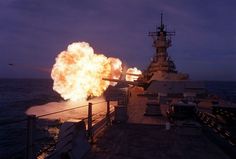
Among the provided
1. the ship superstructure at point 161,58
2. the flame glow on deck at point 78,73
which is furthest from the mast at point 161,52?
the flame glow on deck at point 78,73

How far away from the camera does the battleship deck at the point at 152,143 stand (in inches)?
335

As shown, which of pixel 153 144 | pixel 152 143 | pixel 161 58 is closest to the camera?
pixel 153 144

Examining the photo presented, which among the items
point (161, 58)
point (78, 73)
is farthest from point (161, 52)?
point (78, 73)

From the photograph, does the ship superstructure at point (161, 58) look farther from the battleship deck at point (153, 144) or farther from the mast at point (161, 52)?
the battleship deck at point (153, 144)

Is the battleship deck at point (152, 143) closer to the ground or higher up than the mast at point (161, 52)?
closer to the ground

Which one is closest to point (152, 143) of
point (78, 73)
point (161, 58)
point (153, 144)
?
point (153, 144)

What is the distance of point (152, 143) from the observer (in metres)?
9.98

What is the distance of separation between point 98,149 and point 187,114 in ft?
23.0

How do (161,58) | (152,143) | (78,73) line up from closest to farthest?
(152,143)
(78,73)
(161,58)

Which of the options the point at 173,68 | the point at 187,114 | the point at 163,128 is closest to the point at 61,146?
the point at 163,128

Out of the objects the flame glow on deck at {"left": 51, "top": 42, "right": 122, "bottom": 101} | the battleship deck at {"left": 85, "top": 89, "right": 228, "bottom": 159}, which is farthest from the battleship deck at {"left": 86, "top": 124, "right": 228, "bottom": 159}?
the flame glow on deck at {"left": 51, "top": 42, "right": 122, "bottom": 101}

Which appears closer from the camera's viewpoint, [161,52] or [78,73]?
[78,73]

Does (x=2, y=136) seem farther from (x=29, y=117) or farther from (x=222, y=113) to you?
(x=29, y=117)

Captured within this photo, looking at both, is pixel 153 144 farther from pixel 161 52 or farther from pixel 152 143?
pixel 161 52
